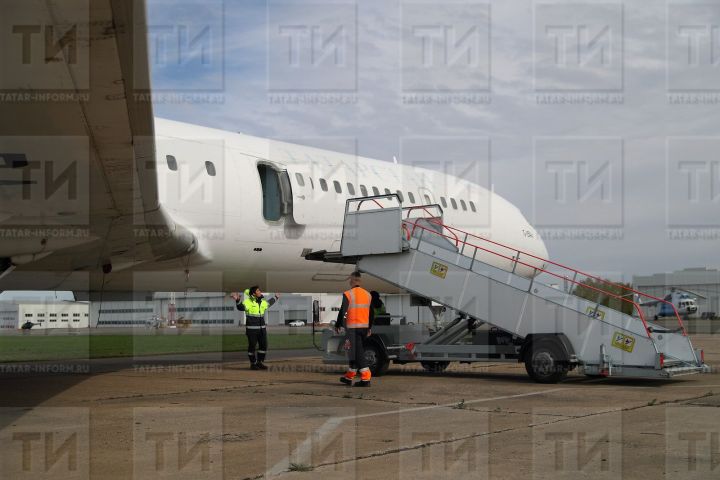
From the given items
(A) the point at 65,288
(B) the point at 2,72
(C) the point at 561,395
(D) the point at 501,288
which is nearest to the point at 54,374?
(A) the point at 65,288

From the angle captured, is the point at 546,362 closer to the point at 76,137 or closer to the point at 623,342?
the point at 623,342

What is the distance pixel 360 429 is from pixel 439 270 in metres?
5.98

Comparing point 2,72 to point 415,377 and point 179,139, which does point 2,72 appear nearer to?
point 179,139

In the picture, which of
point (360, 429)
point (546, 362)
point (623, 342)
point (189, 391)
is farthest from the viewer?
point (546, 362)

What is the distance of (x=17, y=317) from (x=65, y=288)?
84.9m

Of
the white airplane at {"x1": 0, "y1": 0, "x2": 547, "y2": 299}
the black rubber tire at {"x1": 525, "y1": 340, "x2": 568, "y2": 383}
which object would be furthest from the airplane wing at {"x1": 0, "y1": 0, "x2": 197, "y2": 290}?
the black rubber tire at {"x1": 525, "y1": 340, "x2": 568, "y2": 383}

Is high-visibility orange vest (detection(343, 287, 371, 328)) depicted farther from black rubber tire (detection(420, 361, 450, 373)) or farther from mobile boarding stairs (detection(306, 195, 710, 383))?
black rubber tire (detection(420, 361, 450, 373))

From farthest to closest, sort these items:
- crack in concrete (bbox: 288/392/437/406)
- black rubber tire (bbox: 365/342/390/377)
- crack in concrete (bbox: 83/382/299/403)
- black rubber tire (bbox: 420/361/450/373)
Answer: black rubber tire (bbox: 420/361/450/373) < black rubber tire (bbox: 365/342/390/377) < crack in concrete (bbox: 83/382/299/403) < crack in concrete (bbox: 288/392/437/406)

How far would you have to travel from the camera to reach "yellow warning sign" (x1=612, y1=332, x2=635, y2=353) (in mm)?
11711

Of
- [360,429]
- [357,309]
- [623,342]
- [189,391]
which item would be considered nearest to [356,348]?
[357,309]

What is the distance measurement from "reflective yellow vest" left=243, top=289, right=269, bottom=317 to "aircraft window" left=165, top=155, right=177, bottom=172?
3.69m

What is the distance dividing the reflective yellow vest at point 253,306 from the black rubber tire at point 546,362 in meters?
5.78

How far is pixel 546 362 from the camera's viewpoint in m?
12.3

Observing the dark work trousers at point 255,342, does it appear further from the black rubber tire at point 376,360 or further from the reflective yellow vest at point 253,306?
the black rubber tire at point 376,360
